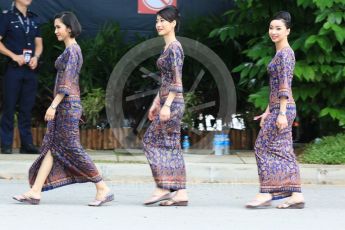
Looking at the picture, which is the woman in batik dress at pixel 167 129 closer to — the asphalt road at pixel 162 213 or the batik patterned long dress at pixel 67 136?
the asphalt road at pixel 162 213

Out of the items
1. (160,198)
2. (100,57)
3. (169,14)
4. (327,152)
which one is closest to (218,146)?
(327,152)

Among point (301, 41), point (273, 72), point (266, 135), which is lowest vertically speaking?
point (266, 135)

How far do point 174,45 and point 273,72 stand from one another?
0.84m

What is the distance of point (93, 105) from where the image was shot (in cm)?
1129

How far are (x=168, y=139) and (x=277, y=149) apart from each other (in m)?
0.89

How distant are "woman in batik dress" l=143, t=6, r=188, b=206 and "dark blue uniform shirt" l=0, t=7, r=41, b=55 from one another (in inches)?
121

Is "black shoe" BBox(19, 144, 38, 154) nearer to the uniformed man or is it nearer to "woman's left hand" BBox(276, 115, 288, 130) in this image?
the uniformed man

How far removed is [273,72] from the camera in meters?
7.55

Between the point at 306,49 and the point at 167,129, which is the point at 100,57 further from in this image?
the point at 167,129

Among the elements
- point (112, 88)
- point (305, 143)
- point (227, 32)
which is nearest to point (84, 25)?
point (112, 88)

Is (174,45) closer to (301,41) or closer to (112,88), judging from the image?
(301,41)

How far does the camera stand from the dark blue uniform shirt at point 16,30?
10.2 m

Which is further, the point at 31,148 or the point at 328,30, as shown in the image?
the point at 31,148

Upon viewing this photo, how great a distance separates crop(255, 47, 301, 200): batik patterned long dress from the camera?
7.52 meters
